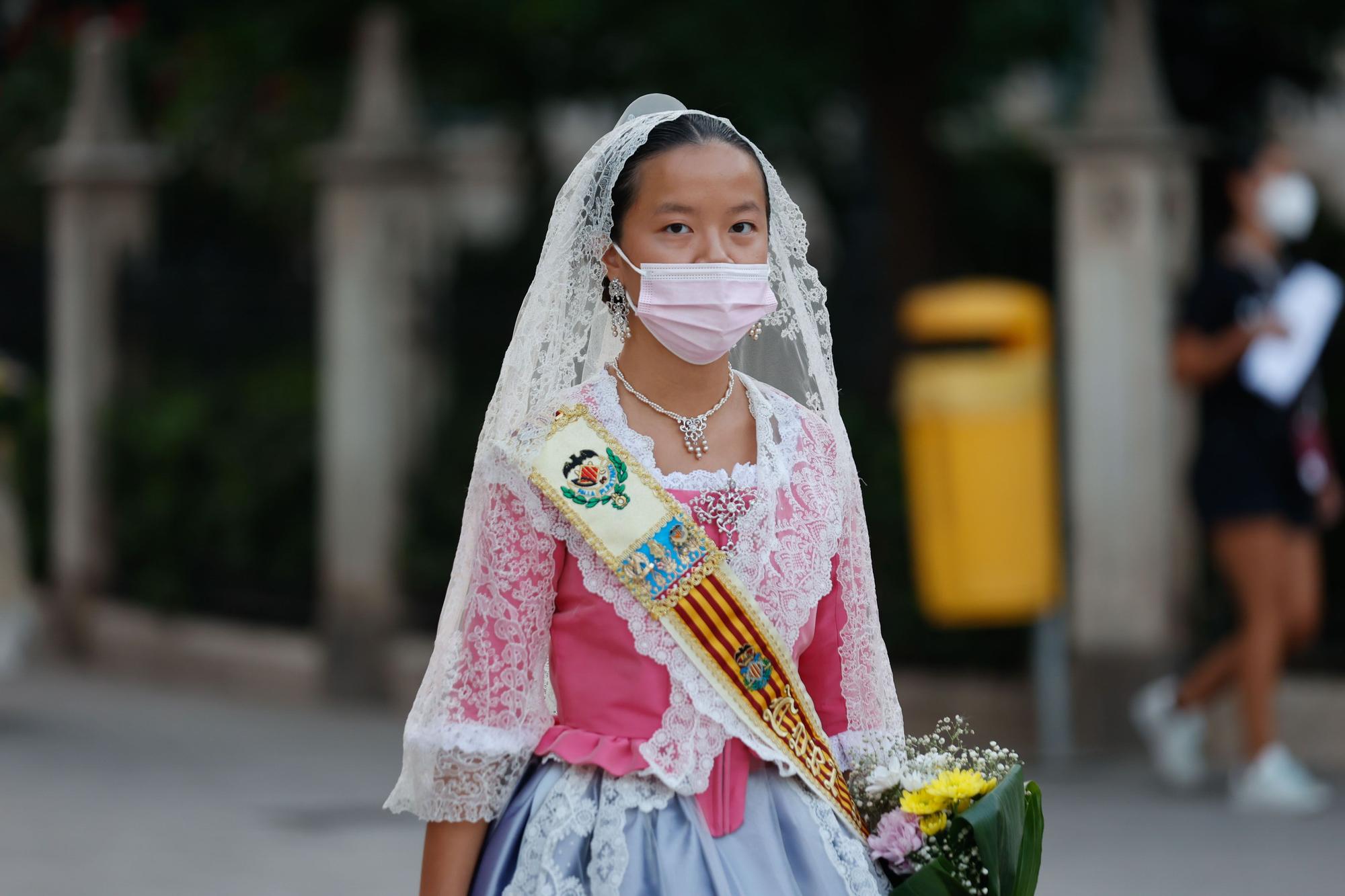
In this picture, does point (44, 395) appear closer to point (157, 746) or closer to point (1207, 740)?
point (157, 746)

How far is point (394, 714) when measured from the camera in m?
10.5

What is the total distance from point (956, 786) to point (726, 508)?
0.48 m

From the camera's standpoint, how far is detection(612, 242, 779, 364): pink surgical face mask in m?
2.95

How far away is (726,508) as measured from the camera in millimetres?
2998

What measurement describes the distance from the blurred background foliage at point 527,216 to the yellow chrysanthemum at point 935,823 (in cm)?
630

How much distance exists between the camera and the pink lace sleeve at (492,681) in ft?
9.53

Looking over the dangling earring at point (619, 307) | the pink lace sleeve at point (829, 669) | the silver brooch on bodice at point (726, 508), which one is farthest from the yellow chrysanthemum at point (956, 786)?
the dangling earring at point (619, 307)

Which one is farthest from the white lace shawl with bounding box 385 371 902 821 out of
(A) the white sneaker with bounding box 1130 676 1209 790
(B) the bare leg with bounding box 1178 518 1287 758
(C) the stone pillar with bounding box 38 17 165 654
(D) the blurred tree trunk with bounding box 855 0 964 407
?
(C) the stone pillar with bounding box 38 17 165 654

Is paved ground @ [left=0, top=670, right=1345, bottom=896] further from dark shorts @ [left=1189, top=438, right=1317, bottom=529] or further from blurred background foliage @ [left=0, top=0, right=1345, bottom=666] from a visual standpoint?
blurred background foliage @ [left=0, top=0, right=1345, bottom=666]

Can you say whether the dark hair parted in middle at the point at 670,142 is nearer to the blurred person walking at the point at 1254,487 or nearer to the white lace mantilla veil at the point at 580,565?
the white lace mantilla veil at the point at 580,565

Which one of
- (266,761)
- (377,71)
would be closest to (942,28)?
(377,71)

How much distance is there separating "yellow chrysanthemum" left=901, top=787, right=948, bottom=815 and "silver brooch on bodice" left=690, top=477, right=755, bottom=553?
1.32 ft

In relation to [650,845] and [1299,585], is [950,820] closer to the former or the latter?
[650,845]

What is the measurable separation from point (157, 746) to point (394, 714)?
3.93ft
